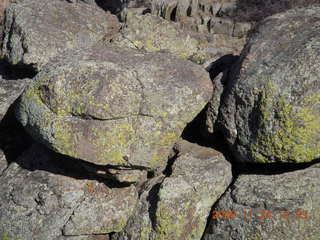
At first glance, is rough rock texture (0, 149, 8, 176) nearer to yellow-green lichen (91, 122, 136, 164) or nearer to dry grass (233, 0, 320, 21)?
yellow-green lichen (91, 122, 136, 164)

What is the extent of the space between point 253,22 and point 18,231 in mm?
6999

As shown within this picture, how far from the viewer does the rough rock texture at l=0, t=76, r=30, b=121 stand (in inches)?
316

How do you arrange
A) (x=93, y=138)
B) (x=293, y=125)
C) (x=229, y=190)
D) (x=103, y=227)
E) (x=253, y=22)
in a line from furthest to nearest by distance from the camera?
(x=253, y=22) < (x=103, y=227) < (x=229, y=190) < (x=93, y=138) < (x=293, y=125)

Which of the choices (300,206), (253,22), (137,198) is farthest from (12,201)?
(253,22)

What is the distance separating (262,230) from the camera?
5582 millimetres

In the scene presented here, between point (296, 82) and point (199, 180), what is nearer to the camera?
point (296, 82)

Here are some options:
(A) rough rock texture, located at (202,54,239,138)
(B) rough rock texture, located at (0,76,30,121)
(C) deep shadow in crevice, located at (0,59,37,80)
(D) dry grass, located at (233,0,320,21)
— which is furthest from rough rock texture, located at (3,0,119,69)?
(A) rough rock texture, located at (202,54,239,138)

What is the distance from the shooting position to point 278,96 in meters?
5.39

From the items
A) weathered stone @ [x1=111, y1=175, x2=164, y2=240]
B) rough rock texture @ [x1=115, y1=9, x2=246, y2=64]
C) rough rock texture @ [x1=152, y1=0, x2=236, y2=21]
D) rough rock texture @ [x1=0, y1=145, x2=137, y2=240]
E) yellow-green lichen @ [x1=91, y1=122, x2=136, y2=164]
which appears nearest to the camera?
yellow-green lichen @ [x1=91, y1=122, x2=136, y2=164]

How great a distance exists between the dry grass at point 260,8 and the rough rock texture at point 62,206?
16.5 ft

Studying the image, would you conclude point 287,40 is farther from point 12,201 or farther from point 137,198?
point 12,201

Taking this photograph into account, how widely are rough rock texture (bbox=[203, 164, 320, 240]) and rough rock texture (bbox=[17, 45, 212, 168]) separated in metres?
1.51
